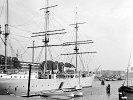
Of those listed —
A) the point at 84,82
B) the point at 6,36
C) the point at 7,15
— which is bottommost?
the point at 84,82

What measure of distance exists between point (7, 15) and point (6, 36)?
472 centimetres

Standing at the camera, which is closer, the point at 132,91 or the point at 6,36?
the point at 132,91

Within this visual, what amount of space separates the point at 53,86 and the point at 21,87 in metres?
13.9

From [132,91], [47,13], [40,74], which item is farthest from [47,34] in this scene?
[132,91]

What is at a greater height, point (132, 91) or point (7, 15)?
point (7, 15)

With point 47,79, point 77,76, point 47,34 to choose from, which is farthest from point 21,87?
point 77,76

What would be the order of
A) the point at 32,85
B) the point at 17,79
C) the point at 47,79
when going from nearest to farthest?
the point at 17,79
the point at 32,85
the point at 47,79

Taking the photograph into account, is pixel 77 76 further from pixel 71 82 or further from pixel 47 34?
pixel 47 34

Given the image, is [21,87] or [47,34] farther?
[47,34]

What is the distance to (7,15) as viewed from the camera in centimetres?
5581

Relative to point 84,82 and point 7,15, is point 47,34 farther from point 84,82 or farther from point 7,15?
point 84,82

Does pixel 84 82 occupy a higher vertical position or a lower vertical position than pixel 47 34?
lower

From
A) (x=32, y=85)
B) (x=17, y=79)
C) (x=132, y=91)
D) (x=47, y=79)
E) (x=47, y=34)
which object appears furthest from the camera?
(x=47, y=34)

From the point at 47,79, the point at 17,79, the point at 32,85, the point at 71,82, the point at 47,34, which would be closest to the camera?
the point at 17,79
